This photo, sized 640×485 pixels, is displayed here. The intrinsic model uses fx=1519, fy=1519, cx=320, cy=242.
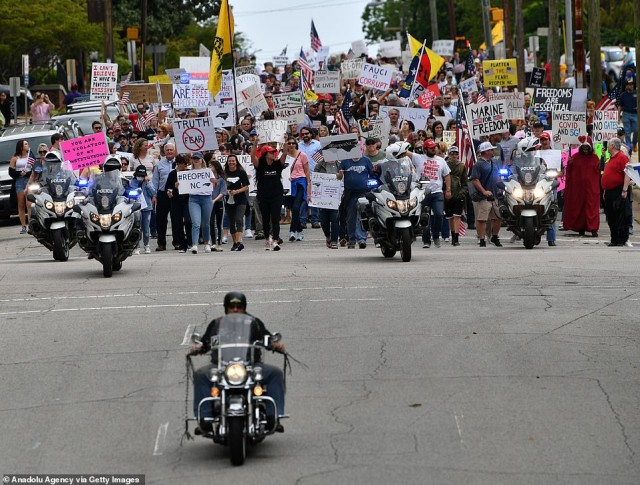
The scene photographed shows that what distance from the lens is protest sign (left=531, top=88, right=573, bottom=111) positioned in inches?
1222

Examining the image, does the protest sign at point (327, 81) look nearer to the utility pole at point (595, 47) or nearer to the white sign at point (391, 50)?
the utility pole at point (595, 47)

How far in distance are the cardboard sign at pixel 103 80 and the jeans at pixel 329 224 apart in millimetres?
12148

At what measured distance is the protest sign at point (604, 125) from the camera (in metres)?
29.2

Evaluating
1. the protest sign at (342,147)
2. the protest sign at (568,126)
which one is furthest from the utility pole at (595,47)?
the protest sign at (342,147)

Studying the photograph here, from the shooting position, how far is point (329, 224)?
25.4 meters

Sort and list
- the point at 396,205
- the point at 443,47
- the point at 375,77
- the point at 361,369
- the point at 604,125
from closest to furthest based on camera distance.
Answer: the point at 361,369 → the point at 396,205 → the point at 604,125 → the point at 375,77 → the point at 443,47

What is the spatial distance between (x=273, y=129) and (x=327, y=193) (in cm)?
516

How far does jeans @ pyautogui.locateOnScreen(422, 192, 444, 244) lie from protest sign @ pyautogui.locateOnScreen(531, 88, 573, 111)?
682cm

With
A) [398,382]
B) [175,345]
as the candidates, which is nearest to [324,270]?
[175,345]

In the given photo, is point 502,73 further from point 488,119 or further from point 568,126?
point 488,119

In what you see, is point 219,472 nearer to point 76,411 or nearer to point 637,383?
point 76,411

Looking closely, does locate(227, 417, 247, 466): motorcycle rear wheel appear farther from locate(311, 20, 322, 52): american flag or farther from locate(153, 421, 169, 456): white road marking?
locate(311, 20, 322, 52): american flag

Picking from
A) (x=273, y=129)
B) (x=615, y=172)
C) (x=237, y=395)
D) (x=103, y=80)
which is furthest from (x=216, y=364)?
(x=103, y=80)

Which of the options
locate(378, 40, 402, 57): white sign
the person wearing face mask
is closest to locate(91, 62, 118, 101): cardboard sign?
the person wearing face mask
